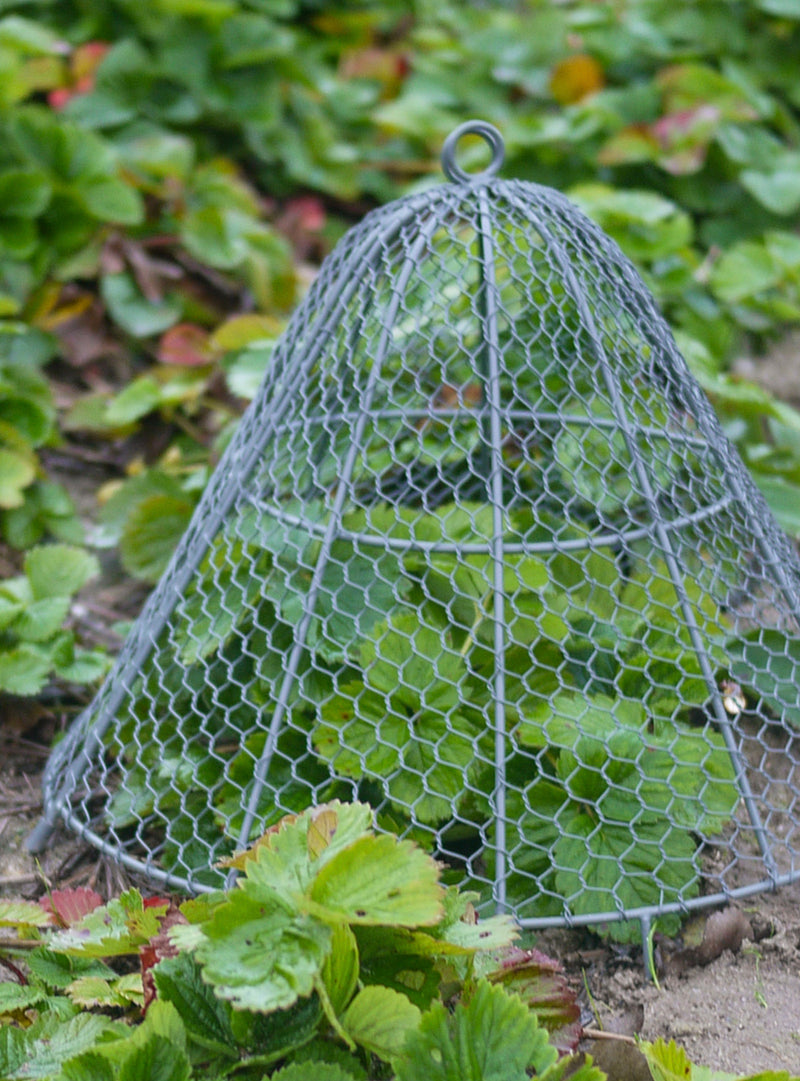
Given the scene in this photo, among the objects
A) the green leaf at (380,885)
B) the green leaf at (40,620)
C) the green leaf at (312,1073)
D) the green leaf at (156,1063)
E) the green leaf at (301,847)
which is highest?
the green leaf at (380,885)

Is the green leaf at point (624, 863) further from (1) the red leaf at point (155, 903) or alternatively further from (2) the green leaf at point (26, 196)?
(2) the green leaf at point (26, 196)

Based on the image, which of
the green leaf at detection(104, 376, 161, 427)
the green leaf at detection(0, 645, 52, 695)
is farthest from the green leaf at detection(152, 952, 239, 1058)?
the green leaf at detection(104, 376, 161, 427)

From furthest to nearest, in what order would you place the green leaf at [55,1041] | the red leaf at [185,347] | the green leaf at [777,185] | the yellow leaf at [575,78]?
the yellow leaf at [575,78] → the green leaf at [777,185] → the red leaf at [185,347] → the green leaf at [55,1041]

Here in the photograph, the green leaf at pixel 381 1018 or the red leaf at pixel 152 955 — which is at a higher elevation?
the green leaf at pixel 381 1018

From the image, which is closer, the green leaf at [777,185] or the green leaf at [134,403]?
the green leaf at [134,403]

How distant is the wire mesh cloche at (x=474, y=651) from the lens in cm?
123

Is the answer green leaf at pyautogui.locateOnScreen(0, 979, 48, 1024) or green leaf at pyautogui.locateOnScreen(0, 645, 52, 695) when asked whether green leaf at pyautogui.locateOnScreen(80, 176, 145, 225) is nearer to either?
green leaf at pyautogui.locateOnScreen(0, 645, 52, 695)

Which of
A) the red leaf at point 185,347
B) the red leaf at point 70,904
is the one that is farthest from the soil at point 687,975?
the red leaf at point 185,347

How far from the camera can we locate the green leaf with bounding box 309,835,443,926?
0.90m

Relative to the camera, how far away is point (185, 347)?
231 cm

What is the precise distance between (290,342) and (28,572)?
598 mm

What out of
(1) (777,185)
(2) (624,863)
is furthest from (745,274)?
(2) (624,863)

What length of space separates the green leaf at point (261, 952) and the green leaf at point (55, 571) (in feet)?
2.95

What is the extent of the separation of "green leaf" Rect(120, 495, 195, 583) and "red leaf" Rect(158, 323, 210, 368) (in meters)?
0.49
